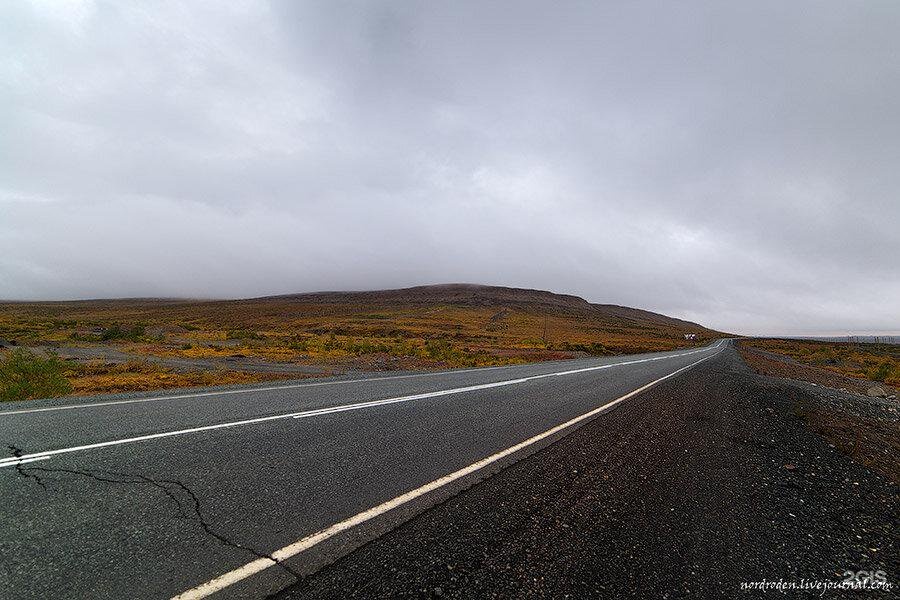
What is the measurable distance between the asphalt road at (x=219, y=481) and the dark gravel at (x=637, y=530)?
1.18 feet

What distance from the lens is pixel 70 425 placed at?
19.9 feet

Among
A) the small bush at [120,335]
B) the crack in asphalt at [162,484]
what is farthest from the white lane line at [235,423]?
the small bush at [120,335]

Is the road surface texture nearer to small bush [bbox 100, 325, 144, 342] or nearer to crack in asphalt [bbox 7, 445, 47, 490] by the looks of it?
crack in asphalt [bbox 7, 445, 47, 490]

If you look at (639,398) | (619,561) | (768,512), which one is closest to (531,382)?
(639,398)

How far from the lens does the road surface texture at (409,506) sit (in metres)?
2.64

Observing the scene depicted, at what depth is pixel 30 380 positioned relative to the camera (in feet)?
36.8

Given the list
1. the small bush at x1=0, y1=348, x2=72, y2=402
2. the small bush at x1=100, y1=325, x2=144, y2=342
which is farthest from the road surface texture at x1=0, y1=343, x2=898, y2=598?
the small bush at x1=100, y1=325, x2=144, y2=342

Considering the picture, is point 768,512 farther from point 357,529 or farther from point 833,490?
point 357,529

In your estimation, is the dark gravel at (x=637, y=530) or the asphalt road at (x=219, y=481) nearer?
the asphalt road at (x=219, y=481)

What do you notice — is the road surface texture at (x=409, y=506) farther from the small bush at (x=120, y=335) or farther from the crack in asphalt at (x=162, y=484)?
the small bush at (x=120, y=335)

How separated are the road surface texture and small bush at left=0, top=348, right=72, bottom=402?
4.77 metres

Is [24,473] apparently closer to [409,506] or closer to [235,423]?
[235,423]

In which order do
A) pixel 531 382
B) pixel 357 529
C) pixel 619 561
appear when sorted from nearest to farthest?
pixel 619 561 → pixel 357 529 → pixel 531 382

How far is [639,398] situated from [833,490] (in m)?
5.59
